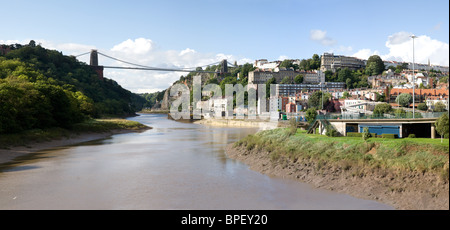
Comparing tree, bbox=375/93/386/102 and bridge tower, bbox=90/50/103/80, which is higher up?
bridge tower, bbox=90/50/103/80

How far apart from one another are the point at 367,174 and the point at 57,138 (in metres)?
32.7

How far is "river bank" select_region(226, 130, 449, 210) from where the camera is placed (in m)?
12.0

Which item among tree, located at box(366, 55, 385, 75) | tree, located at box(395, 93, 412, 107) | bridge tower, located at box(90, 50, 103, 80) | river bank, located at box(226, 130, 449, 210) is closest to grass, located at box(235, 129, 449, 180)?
→ river bank, located at box(226, 130, 449, 210)

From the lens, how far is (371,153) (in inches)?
629

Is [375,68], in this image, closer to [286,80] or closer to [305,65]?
[305,65]

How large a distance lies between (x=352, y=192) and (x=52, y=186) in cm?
1407

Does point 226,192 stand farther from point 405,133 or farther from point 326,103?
point 326,103

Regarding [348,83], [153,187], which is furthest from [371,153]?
[348,83]

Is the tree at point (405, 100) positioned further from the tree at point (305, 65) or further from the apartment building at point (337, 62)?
the tree at point (305, 65)

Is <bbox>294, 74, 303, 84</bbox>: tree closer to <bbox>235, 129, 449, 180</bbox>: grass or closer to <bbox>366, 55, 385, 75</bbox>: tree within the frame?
<bbox>366, 55, 385, 75</bbox>: tree

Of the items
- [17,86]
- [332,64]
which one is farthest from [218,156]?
[332,64]

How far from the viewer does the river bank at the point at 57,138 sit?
2745 cm

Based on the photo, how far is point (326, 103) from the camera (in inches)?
3501

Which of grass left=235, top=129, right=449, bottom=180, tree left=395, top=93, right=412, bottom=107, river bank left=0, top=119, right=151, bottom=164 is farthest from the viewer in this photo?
tree left=395, top=93, right=412, bottom=107
